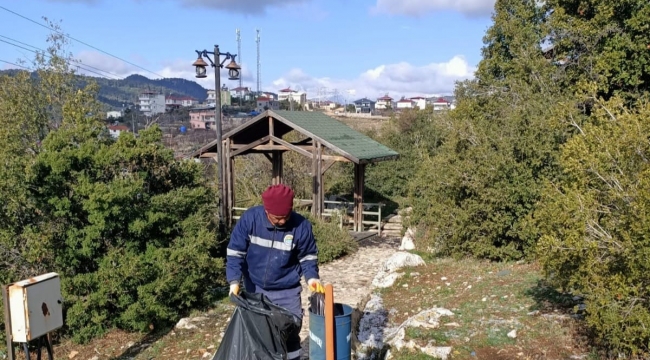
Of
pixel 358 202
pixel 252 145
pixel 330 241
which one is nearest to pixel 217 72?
pixel 252 145

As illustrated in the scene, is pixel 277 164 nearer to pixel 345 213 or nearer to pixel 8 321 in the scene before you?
pixel 345 213

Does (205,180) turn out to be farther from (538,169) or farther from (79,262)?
(538,169)

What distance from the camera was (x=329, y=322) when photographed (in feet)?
12.3

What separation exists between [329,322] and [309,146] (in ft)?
42.4

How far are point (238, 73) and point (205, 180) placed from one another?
4.03 m

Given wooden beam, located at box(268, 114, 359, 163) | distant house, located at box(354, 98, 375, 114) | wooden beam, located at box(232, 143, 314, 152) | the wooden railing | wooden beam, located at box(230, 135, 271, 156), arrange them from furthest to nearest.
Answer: distant house, located at box(354, 98, 375, 114) < wooden beam, located at box(230, 135, 271, 156) < wooden beam, located at box(232, 143, 314, 152) < the wooden railing < wooden beam, located at box(268, 114, 359, 163)

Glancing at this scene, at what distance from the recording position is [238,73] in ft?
44.1

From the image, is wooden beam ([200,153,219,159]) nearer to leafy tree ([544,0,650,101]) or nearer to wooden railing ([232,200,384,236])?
wooden railing ([232,200,384,236])

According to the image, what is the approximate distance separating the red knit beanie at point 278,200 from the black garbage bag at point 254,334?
0.73 metres

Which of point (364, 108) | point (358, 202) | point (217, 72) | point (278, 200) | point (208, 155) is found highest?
point (364, 108)

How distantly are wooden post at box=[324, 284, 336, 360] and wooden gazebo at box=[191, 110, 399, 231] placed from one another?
11007 mm

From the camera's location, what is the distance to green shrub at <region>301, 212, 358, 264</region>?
12516 millimetres

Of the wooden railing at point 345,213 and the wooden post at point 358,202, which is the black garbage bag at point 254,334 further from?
the wooden post at point 358,202

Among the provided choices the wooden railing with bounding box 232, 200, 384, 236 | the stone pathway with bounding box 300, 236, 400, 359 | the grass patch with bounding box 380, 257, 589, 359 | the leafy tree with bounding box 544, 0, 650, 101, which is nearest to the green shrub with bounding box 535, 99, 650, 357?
the grass patch with bounding box 380, 257, 589, 359
